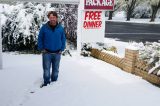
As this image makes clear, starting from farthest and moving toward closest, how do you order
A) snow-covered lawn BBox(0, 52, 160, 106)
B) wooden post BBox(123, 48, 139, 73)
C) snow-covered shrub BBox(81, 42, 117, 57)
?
snow-covered shrub BBox(81, 42, 117, 57)
wooden post BBox(123, 48, 139, 73)
snow-covered lawn BBox(0, 52, 160, 106)

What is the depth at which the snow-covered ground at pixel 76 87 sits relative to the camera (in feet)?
21.2

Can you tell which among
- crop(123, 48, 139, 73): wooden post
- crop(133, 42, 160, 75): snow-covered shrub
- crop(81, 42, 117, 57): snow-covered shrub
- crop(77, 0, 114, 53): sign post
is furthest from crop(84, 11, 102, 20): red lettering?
crop(133, 42, 160, 75): snow-covered shrub

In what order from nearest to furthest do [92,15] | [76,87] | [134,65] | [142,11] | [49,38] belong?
[49,38] < [76,87] < [134,65] < [92,15] < [142,11]

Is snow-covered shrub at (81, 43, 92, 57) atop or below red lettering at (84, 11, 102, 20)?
below

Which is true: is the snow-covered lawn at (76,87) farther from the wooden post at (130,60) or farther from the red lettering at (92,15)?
the red lettering at (92,15)

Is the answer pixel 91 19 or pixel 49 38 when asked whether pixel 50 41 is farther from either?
pixel 91 19

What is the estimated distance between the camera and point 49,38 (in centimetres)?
711

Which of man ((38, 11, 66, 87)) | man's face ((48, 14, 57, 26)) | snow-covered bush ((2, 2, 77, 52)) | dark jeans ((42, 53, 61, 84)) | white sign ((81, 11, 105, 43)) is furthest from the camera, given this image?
snow-covered bush ((2, 2, 77, 52))

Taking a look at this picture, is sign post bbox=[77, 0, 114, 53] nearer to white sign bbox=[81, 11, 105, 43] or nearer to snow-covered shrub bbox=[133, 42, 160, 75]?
white sign bbox=[81, 11, 105, 43]

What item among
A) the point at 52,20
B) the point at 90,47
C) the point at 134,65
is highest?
the point at 52,20

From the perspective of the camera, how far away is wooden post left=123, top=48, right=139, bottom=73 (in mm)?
8633

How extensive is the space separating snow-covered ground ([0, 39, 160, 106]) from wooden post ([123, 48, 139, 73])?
0.21 m

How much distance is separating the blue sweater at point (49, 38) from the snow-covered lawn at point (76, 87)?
2.95ft

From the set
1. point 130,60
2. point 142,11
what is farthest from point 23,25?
point 142,11
